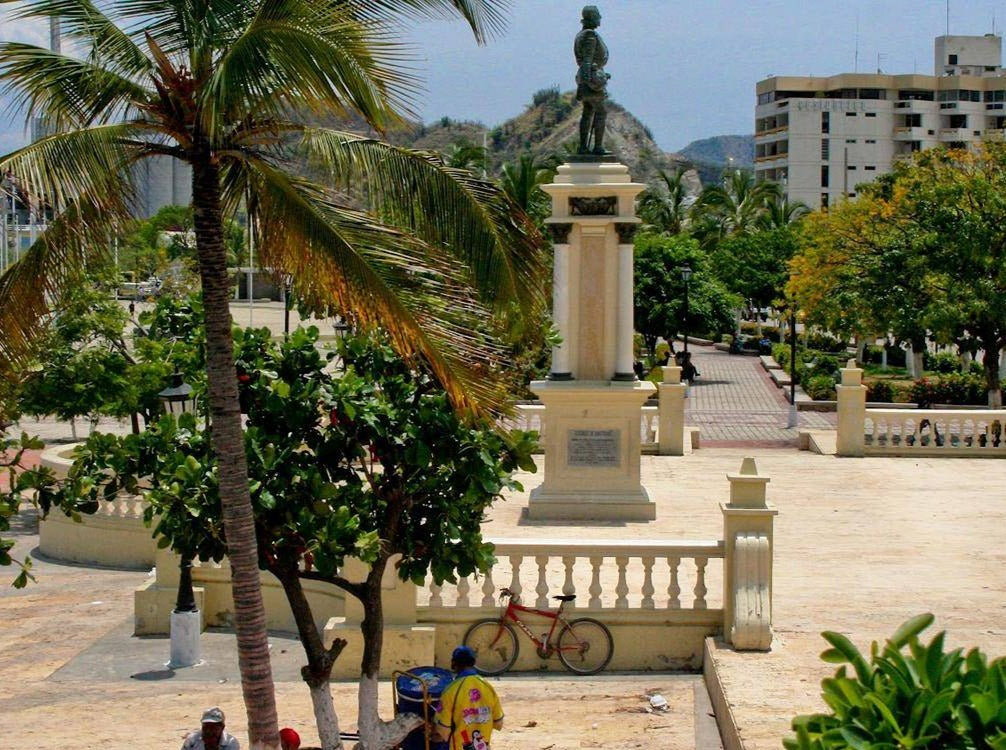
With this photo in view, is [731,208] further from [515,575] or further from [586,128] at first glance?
[515,575]

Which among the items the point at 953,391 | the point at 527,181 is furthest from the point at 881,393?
the point at 527,181

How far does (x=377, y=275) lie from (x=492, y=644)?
619cm

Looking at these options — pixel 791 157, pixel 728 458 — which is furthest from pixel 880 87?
pixel 728 458

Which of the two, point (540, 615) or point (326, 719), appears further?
point (540, 615)

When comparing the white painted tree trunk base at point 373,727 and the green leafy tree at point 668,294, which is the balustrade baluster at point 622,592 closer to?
the white painted tree trunk base at point 373,727

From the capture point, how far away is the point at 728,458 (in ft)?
87.5

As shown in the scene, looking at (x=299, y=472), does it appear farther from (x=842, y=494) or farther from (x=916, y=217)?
(x=916, y=217)

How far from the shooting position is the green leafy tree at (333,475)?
10.0 metres

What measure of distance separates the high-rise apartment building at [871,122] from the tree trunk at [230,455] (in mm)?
114028

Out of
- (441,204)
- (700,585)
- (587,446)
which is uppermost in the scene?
(441,204)

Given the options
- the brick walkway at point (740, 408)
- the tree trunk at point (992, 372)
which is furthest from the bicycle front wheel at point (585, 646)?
the tree trunk at point (992, 372)

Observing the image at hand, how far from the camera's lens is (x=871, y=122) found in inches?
4779

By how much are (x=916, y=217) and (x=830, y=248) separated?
519cm

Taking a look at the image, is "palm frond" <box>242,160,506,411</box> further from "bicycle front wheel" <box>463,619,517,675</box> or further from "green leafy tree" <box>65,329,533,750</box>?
"bicycle front wheel" <box>463,619,517,675</box>
